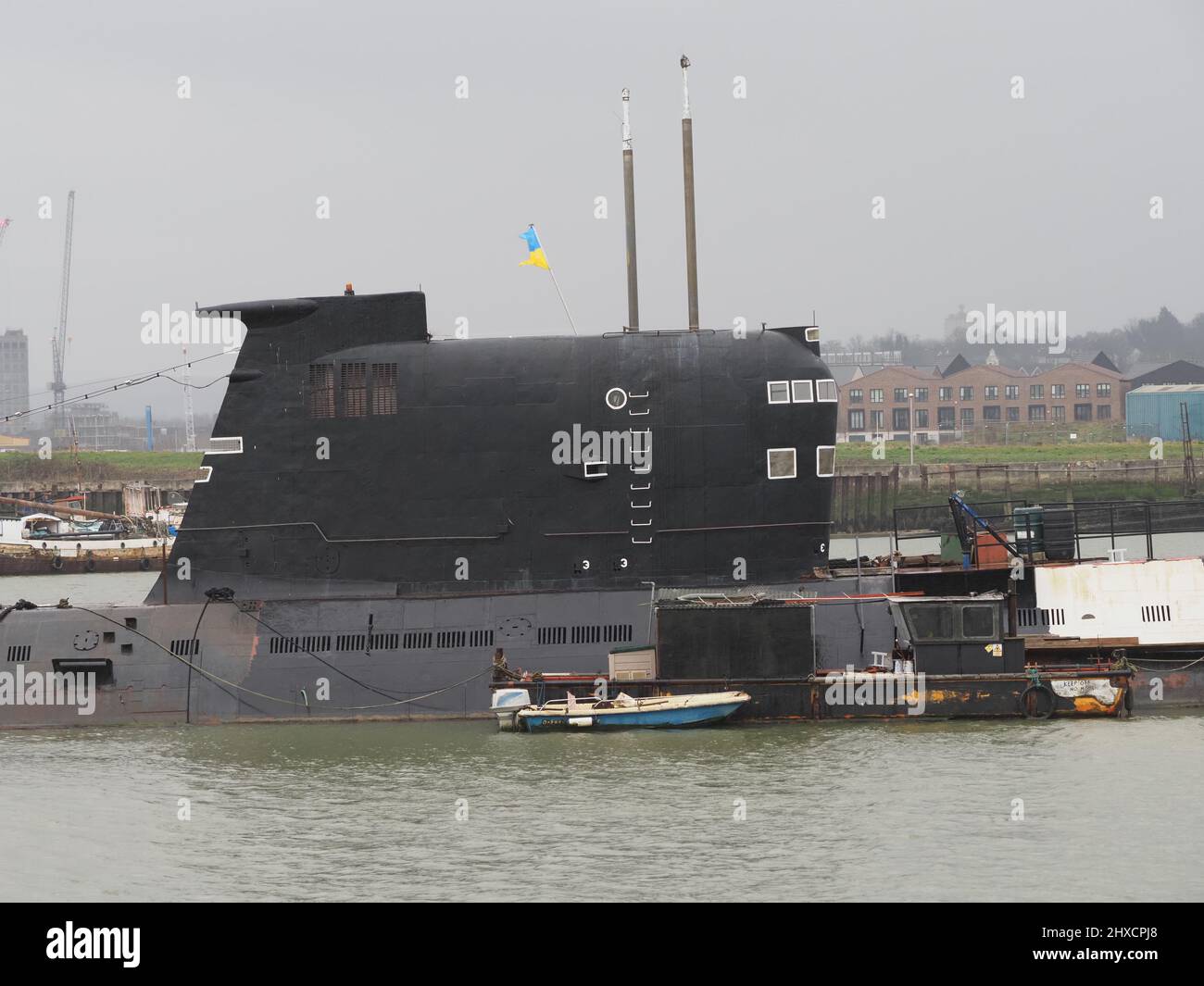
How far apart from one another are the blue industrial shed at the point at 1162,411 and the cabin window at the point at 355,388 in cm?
10676

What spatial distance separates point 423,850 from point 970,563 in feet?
49.1

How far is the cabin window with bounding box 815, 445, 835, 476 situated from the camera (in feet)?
91.3

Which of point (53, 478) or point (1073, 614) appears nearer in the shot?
point (1073, 614)

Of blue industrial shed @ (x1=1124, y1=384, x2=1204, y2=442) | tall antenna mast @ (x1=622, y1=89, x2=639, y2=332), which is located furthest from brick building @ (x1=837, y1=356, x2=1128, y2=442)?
tall antenna mast @ (x1=622, y1=89, x2=639, y2=332)

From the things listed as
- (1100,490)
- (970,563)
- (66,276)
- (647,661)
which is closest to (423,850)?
(647,661)

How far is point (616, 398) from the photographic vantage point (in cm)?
2798

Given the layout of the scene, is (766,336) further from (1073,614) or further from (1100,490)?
(1100,490)

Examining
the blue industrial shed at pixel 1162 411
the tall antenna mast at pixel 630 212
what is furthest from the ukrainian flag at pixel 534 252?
the blue industrial shed at pixel 1162 411

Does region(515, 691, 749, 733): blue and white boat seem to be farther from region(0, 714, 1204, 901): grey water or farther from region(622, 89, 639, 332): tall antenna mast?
region(622, 89, 639, 332): tall antenna mast

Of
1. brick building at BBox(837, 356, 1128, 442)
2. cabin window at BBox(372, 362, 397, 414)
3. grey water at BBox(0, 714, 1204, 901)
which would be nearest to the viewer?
grey water at BBox(0, 714, 1204, 901)

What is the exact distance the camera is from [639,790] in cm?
2311

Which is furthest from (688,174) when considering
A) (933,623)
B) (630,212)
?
(933,623)

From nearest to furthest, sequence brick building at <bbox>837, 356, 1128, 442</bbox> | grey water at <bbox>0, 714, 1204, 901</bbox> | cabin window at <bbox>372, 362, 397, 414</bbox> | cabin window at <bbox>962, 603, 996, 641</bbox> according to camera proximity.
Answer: grey water at <bbox>0, 714, 1204, 901</bbox> → cabin window at <bbox>962, 603, 996, 641</bbox> → cabin window at <bbox>372, 362, 397, 414</bbox> → brick building at <bbox>837, 356, 1128, 442</bbox>

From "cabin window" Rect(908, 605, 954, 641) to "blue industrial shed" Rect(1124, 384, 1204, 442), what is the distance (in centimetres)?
10240
